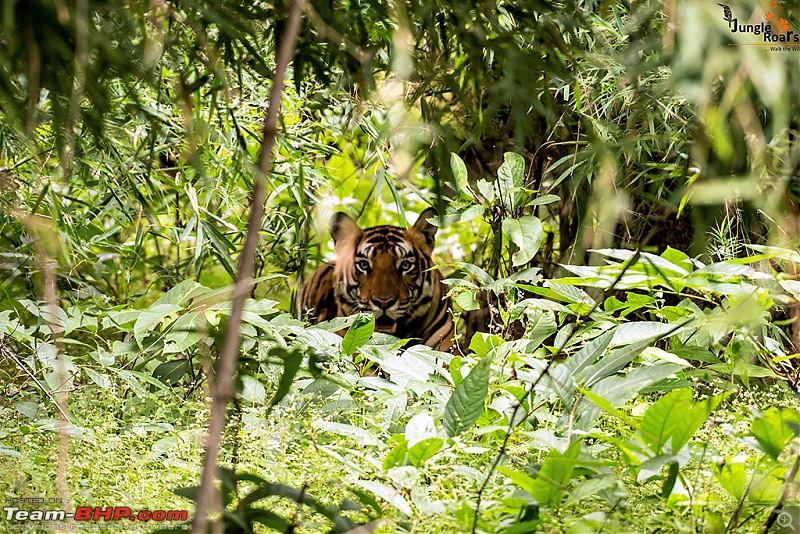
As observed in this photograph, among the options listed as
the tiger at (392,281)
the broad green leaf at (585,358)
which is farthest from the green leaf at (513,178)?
the tiger at (392,281)

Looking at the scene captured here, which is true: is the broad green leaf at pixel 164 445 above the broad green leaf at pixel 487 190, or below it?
below

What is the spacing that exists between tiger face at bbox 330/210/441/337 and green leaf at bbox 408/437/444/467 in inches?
96.7

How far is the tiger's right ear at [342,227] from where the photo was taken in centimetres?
392

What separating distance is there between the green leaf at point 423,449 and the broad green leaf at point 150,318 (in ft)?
3.31

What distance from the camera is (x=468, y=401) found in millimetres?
1344

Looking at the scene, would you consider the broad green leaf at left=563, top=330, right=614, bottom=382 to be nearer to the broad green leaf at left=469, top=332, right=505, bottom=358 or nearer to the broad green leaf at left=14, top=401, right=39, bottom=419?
the broad green leaf at left=469, top=332, right=505, bottom=358

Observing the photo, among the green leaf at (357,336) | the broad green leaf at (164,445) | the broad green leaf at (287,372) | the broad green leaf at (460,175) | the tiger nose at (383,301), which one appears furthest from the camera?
the tiger nose at (383,301)

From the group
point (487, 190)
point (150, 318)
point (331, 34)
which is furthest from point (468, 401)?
point (487, 190)

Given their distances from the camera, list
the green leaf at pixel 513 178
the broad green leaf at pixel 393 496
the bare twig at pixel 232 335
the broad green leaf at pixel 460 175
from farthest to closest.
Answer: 1. the green leaf at pixel 513 178
2. the broad green leaf at pixel 460 175
3. the broad green leaf at pixel 393 496
4. the bare twig at pixel 232 335

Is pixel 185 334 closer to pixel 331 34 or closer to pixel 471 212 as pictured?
pixel 471 212

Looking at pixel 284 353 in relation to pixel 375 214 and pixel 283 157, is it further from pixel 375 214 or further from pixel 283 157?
pixel 375 214

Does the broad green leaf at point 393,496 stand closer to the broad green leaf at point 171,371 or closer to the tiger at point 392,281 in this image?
the broad green leaf at point 171,371

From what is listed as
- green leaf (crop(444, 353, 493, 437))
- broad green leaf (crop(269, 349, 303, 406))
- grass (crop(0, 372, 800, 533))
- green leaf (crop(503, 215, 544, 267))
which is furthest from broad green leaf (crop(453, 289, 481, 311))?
broad green leaf (crop(269, 349, 303, 406))

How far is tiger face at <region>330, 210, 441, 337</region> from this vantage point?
377cm
